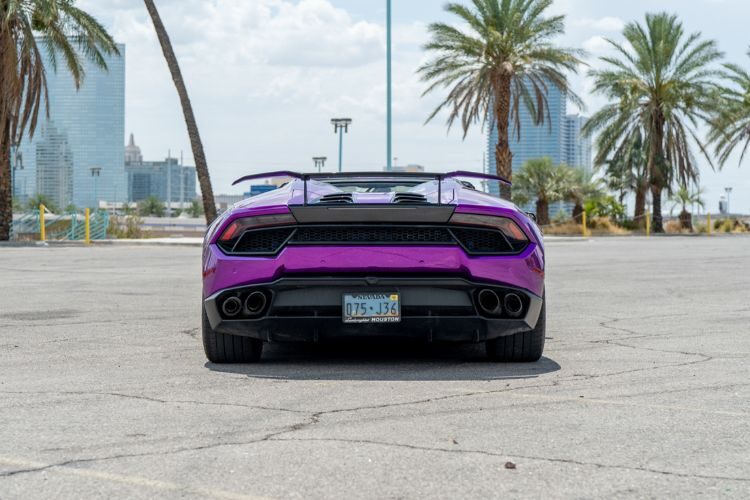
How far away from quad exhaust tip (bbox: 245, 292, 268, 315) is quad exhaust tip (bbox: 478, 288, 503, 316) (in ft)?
3.93

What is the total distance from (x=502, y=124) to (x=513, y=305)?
35199mm

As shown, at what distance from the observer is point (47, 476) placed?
3602mm

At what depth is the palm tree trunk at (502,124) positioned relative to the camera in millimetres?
40000

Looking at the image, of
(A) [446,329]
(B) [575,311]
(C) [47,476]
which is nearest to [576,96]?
(B) [575,311]

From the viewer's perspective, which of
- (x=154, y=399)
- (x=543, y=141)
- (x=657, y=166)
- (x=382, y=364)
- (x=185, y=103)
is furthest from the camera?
(x=543, y=141)

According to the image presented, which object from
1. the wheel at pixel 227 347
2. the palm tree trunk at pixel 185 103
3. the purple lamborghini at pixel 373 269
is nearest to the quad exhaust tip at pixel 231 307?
the purple lamborghini at pixel 373 269

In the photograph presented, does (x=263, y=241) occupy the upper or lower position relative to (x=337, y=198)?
lower

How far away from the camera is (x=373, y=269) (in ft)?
18.8

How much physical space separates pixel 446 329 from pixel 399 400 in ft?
2.84

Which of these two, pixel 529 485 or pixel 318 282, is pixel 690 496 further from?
pixel 318 282

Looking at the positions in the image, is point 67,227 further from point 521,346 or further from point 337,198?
point 521,346

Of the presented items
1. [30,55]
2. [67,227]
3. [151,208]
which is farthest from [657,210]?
[151,208]

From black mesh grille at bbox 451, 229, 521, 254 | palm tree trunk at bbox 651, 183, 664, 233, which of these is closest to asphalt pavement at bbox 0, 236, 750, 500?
black mesh grille at bbox 451, 229, 521, 254

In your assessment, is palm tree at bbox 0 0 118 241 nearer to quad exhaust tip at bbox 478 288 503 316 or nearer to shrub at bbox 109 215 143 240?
shrub at bbox 109 215 143 240
